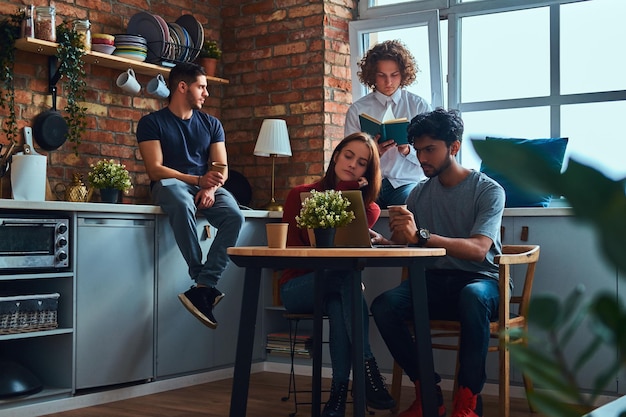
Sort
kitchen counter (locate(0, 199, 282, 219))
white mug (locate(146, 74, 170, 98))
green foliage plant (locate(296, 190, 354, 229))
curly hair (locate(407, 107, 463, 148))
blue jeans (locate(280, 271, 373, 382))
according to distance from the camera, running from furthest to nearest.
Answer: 1. white mug (locate(146, 74, 170, 98))
2. kitchen counter (locate(0, 199, 282, 219))
3. curly hair (locate(407, 107, 463, 148))
4. blue jeans (locate(280, 271, 373, 382))
5. green foliage plant (locate(296, 190, 354, 229))

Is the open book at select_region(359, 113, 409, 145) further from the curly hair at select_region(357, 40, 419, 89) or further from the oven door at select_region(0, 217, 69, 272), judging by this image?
the oven door at select_region(0, 217, 69, 272)

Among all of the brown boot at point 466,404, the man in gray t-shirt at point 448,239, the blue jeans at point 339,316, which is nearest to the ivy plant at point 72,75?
the blue jeans at point 339,316

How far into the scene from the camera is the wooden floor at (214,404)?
12.1ft

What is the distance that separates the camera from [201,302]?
13.5 feet

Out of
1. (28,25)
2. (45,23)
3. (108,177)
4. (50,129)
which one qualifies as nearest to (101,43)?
(45,23)

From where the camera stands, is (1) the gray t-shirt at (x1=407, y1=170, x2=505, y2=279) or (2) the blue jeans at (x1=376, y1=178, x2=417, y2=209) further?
(2) the blue jeans at (x1=376, y1=178, x2=417, y2=209)

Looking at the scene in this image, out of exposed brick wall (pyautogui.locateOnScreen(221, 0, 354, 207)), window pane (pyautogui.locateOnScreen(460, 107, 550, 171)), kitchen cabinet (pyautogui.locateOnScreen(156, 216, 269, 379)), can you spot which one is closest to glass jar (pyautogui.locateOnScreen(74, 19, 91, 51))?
kitchen cabinet (pyautogui.locateOnScreen(156, 216, 269, 379))

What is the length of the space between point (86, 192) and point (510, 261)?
2321mm

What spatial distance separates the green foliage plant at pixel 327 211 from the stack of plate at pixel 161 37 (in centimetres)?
220

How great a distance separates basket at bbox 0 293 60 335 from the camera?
356cm

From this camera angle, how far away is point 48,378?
12.6 ft

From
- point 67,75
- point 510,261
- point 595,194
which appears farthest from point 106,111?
point 595,194

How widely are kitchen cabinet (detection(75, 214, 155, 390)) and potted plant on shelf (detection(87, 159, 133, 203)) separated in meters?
0.30

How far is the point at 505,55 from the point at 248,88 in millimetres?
1700
